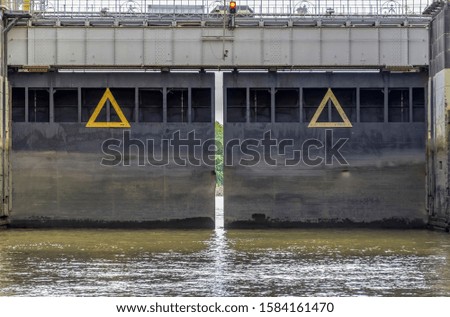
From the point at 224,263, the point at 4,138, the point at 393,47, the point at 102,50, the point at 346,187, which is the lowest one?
the point at 224,263

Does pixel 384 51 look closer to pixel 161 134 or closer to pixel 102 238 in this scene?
pixel 161 134

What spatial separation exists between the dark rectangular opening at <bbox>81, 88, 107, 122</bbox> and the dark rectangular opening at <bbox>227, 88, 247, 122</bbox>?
8341 millimetres

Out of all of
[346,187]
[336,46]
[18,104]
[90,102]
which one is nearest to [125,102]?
[90,102]

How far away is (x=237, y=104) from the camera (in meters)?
54.5

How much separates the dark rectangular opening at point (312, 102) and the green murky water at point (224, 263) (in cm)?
878

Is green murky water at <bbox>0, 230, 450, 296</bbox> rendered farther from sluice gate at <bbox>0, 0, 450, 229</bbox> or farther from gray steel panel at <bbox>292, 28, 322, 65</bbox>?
gray steel panel at <bbox>292, 28, 322, 65</bbox>

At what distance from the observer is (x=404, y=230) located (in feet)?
168

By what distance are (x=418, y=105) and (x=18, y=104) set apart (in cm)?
2673

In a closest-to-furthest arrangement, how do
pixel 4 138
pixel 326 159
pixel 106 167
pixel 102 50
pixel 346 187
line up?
pixel 4 138 → pixel 346 187 → pixel 106 167 → pixel 326 159 → pixel 102 50

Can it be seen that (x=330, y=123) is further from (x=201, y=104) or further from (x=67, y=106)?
(x=67, y=106)

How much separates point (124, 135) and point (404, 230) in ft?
62.6
